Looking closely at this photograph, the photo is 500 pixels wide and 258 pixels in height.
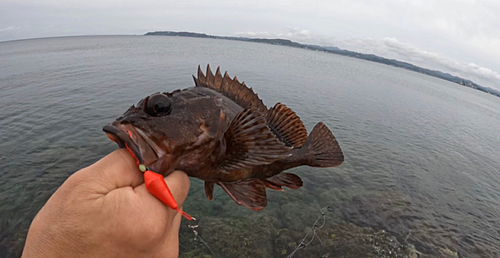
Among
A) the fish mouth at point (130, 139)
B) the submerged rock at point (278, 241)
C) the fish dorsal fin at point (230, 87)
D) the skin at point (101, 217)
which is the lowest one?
the submerged rock at point (278, 241)

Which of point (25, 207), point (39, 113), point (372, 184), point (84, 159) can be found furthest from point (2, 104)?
point (372, 184)

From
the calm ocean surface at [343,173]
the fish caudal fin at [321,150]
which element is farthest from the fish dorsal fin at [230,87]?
the calm ocean surface at [343,173]

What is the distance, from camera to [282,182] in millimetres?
3217

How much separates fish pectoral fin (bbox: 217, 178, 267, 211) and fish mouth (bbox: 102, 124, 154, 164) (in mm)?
975

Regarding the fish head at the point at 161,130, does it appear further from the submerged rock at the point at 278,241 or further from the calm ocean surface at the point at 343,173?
the calm ocean surface at the point at 343,173

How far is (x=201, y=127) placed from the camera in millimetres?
2512

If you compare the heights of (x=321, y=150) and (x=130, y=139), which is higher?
(x=130, y=139)

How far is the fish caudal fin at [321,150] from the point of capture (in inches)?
137

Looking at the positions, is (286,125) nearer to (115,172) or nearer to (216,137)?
(216,137)

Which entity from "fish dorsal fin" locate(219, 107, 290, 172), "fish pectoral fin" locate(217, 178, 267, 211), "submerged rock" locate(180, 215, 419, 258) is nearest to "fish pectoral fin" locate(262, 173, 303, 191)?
"fish pectoral fin" locate(217, 178, 267, 211)

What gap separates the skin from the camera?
160 centimetres

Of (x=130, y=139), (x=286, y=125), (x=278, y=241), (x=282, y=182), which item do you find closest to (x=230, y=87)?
(x=286, y=125)

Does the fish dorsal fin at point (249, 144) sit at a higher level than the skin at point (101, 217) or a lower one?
higher

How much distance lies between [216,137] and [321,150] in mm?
1728
